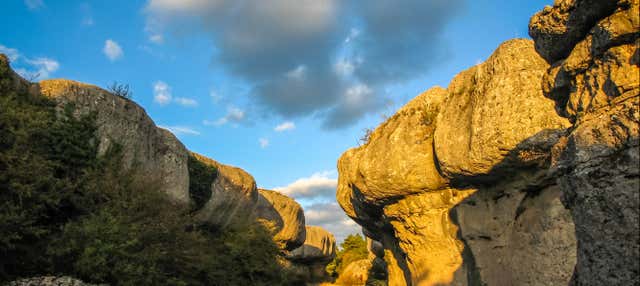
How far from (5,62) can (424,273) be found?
50.3ft

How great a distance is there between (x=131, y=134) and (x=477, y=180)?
497 inches

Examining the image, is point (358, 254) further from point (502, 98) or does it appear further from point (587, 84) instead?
point (587, 84)

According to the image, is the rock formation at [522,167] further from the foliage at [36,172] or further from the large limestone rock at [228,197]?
the foliage at [36,172]

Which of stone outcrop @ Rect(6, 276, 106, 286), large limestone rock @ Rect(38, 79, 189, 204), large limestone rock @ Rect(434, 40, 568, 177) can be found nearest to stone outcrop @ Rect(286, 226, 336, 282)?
large limestone rock @ Rect(38, 79, 189, 204)

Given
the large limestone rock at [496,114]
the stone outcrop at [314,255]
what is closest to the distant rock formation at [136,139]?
the large limestone rock at [496,114]

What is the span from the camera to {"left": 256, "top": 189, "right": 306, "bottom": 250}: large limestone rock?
108 ft

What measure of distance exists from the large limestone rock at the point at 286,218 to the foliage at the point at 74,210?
15420 millimetres

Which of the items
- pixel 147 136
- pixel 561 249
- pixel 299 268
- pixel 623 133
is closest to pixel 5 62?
pixel 147 136

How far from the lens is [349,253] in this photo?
5484cm

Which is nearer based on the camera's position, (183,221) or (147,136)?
(183,221)

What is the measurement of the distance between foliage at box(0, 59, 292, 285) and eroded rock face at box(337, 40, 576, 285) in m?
7.77

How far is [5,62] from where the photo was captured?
41.6ft

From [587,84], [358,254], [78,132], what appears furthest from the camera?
[358,254]

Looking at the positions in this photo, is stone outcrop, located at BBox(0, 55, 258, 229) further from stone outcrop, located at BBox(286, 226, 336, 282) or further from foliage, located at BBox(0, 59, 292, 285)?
stone outcrop, located at BBox(286, 226, 336, 282)
